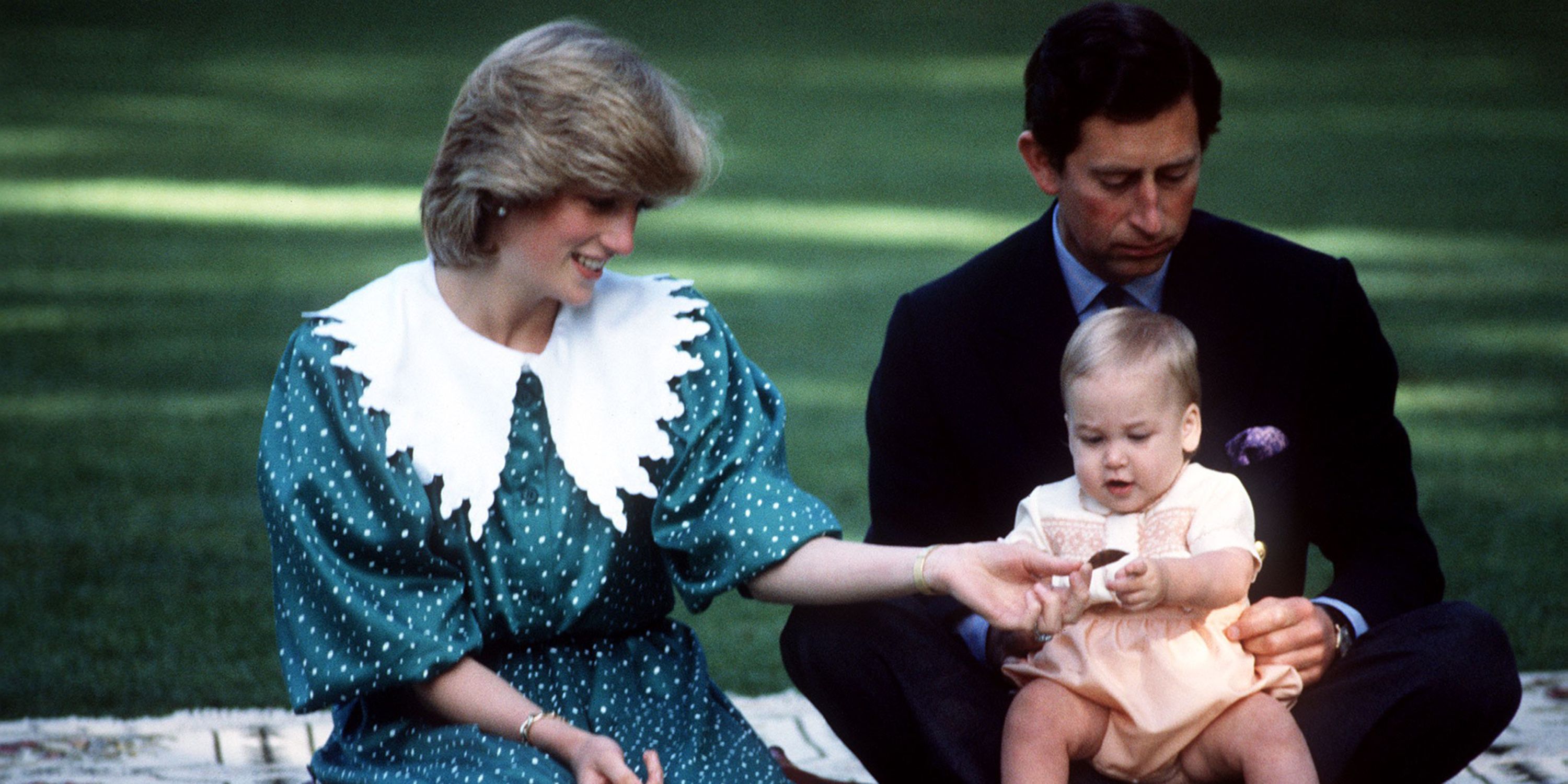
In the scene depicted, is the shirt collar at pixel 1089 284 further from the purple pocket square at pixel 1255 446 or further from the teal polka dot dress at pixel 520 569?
the teal polka dot dress at pixel 520 569

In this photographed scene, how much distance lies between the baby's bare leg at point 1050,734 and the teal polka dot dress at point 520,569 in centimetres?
38

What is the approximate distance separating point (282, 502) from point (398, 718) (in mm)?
345

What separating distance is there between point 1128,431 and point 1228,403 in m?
0.46

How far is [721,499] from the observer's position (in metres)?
2.82

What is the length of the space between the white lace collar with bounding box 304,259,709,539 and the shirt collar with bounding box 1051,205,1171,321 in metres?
0.60

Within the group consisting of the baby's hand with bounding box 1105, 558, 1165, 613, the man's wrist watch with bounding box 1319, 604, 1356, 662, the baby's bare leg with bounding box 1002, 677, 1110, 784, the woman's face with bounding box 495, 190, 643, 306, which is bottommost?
the baby's bare leg with bounding box 1002, 677, 1110, 784

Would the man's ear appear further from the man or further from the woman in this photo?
the woman

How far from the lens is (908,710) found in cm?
288

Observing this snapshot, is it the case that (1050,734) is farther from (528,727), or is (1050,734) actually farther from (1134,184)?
(1134,184)

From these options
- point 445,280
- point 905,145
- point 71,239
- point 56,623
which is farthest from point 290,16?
point 445,280

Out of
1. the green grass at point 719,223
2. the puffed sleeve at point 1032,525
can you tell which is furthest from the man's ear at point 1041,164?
the green grass at point 719,223

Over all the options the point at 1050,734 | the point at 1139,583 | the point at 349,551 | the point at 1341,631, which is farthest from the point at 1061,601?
the point at 349,551

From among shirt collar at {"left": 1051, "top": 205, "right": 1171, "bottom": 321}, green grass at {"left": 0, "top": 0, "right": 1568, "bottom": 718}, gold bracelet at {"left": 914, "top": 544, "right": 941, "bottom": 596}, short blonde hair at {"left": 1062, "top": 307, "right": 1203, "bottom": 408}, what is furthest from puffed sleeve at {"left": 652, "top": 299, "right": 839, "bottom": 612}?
green grass at {"left": 0, "top": 0, "right": 1568, "bottom": 718}

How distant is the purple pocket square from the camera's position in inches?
117
